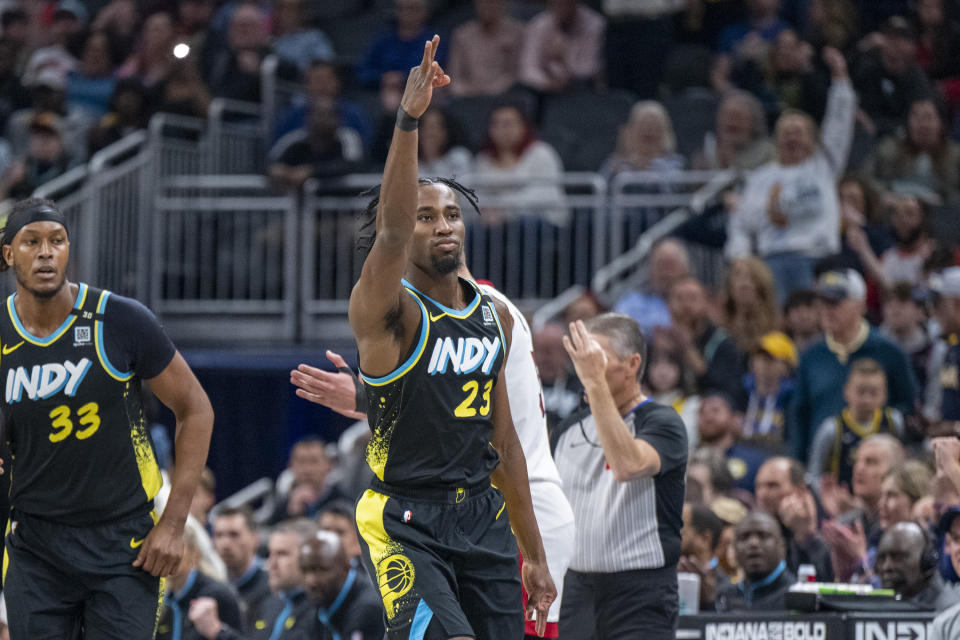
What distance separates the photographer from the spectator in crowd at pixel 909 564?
7.41 metres

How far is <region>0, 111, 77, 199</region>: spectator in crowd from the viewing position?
13.9 metres

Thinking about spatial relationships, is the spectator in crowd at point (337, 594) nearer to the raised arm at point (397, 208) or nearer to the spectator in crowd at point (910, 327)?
the raised arm at point (397, 208)

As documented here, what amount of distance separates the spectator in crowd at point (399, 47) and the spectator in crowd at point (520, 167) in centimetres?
200

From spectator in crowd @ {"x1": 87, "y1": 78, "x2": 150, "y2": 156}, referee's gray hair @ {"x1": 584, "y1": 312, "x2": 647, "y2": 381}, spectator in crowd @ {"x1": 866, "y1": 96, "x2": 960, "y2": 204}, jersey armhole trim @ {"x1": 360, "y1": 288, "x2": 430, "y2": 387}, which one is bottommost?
jersey armhole trim @ {"x1": 360, "y1": 288, "x2": 430, "y2": 387}

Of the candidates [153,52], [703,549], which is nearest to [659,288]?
[703,549]

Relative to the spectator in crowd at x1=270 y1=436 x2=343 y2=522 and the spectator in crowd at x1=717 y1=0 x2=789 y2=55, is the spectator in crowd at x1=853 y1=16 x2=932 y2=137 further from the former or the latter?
the spectator in crowd at x1=270 y1=436 x2=343 y2=522

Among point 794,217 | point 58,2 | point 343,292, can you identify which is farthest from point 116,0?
point 794,217

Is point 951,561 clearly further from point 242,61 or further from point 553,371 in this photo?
point 242,61

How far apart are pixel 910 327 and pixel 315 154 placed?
223 inches

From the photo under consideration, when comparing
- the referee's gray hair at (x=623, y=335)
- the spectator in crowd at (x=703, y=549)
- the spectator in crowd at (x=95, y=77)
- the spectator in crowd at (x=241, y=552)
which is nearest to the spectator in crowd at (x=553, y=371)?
the spectator in crowd at (x=703, y=549)

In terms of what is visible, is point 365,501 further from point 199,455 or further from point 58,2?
point 58,2

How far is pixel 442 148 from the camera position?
1323cm

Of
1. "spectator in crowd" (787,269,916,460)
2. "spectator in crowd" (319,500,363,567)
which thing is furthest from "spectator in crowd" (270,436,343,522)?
"spectator in crowd" (787,269,916,460)

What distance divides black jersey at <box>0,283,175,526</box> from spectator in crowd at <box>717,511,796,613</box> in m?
3.55
